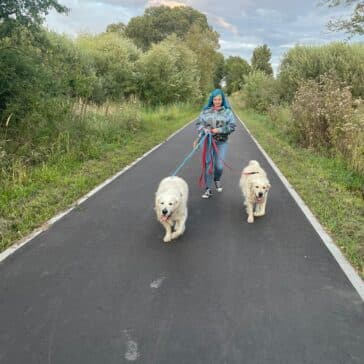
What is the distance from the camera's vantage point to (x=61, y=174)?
966 centimetres

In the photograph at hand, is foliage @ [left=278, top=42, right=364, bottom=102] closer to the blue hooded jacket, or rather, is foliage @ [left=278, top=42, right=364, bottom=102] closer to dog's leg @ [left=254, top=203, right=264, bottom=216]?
the blue hooded jacket

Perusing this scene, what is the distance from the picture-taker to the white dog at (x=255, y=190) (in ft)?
21.8

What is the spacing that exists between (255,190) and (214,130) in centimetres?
192

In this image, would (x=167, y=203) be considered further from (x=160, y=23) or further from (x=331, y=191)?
(x=160, y=23)

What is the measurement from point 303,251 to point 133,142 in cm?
1162

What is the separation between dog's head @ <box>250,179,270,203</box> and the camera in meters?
6.61

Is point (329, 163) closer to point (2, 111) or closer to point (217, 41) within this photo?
point (2, 111)

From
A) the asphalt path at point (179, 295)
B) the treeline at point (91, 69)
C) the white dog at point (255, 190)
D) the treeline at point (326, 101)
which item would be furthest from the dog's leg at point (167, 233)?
the treeline at point (326, 101)

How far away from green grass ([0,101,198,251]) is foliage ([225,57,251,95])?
88311 mm

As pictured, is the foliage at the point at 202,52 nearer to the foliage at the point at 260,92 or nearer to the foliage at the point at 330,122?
the foliage at the point at 260,92

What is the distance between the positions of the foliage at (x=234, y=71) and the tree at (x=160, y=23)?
23.1m

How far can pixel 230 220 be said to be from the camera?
6859 millimetres

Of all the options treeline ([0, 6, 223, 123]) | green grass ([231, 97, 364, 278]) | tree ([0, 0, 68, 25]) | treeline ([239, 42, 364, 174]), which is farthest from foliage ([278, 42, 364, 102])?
tree ([0, 0, 68, 25])

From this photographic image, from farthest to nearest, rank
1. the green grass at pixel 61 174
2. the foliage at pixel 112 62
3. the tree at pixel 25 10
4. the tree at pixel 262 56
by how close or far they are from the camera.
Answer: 1. the tree at pixel 262 56
2. the foliage at pixel 112 62
3. the tree at pixel 25 10
4. the green grass at pixel 61 174
